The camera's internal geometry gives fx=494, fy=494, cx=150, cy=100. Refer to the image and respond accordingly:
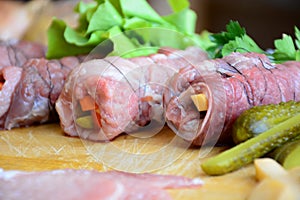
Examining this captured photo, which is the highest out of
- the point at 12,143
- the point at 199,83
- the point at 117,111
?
the point at 199,83

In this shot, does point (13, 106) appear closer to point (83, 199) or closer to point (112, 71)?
point (112, 71)

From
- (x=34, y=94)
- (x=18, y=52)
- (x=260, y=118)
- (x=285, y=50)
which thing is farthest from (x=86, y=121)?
(x=285, y=50)

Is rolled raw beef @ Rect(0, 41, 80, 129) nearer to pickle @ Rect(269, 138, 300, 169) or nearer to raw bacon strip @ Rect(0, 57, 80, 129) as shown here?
raw bacon strip @ Rect(0, 57, 80, 129)

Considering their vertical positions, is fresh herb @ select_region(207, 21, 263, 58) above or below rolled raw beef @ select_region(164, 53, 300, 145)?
above

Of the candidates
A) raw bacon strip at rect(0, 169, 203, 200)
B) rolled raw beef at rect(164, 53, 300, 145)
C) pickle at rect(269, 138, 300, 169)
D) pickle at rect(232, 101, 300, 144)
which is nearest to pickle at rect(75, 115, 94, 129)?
rolled raw beef at rect(164, 53, 300, 145)

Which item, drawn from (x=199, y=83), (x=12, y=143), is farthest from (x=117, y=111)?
(x=12, y=143)

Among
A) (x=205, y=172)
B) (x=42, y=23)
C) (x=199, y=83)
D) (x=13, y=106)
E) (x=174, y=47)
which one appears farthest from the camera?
(x=42, y=23)
